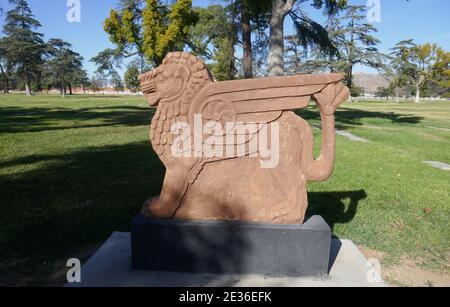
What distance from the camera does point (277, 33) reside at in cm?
1340

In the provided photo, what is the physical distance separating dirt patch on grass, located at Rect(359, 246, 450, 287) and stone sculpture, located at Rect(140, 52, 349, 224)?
1085mm

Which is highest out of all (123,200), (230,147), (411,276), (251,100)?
(251,100)

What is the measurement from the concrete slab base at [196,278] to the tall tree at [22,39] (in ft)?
189

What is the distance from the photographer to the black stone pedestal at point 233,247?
2.96 meters

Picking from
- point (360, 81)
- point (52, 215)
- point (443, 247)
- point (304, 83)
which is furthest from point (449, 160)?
point (360, 81)

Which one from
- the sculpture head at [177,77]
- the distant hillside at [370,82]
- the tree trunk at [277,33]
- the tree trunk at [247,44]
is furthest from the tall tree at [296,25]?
the distant hillside at [370,82]

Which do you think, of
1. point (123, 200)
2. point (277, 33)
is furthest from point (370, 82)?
point (123, 200)

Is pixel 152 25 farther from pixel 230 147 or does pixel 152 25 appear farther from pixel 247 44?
pixel 230 147

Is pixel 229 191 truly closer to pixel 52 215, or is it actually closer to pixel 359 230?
pixel 359 230

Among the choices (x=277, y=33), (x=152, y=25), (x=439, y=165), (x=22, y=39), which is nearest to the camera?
(x=439, y=165)

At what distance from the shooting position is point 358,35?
133ft

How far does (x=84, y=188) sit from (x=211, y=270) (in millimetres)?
3560

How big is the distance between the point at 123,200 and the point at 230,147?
277 cm

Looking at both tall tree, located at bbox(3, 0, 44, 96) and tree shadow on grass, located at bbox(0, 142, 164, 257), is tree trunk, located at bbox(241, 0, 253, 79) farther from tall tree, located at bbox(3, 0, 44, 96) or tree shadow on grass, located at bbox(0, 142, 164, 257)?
tall tree, located at bbox(3, 0, 44, 96)
